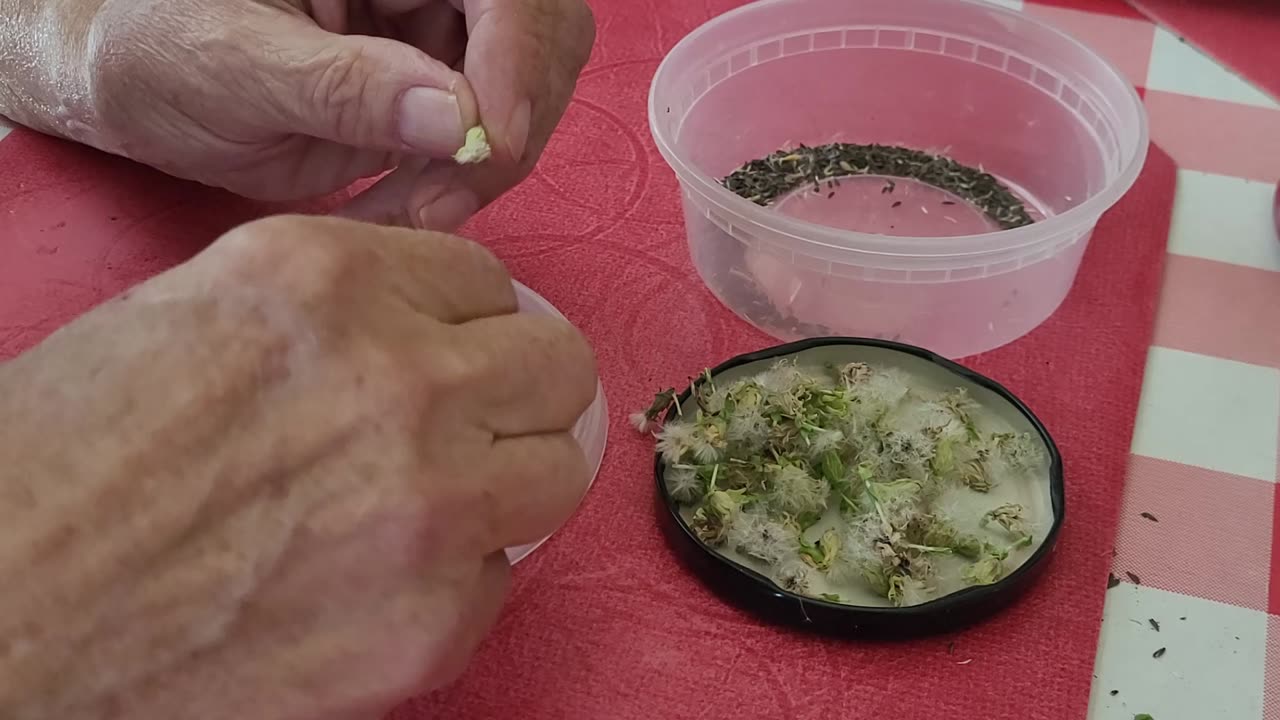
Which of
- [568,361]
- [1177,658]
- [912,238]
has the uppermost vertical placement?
[568,361]

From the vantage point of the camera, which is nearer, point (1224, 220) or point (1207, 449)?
point (1207, 449)

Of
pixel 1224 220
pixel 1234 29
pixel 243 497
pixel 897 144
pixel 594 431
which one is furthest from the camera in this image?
pixel 1234 29

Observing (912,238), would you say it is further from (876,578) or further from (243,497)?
(243,497)

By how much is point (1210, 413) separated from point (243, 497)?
66cm

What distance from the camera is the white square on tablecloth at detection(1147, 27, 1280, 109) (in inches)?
42.7

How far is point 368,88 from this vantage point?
0.62m

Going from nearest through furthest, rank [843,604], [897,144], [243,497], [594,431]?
[243,497] < [843,604] < [594,431] < [897,144]

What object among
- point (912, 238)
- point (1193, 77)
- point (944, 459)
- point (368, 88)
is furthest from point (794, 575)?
point (1193, 77)

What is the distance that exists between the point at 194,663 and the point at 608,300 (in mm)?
484

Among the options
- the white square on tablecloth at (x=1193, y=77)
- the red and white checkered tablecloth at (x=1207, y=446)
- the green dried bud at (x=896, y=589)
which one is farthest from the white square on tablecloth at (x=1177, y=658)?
the white square on tablecloth at (x=1193, y=77)

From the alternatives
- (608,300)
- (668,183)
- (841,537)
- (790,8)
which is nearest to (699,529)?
(841,537)

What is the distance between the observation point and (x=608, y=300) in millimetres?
844

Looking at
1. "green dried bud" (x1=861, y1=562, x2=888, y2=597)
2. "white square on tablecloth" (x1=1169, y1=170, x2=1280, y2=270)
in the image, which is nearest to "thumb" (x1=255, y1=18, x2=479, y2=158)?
"green dried bud" (x1=861, y1=562, x2=888, y2=597)

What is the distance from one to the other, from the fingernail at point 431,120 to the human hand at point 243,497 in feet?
0.64
